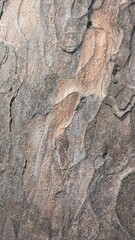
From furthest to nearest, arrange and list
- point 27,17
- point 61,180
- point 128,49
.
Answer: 1. point 27,17
2. point 61,180
3. point 128,49

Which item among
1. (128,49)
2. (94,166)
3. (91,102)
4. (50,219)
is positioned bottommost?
(50,219)

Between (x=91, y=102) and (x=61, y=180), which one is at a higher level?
(x=91, y=102)

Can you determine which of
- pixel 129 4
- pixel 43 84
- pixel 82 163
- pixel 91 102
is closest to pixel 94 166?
pixel 82 163

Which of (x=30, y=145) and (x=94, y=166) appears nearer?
(x=94, y=166)

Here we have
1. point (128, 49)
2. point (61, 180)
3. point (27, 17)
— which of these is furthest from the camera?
point (27, 17)

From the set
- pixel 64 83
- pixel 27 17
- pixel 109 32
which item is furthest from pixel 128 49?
pixel 27 17

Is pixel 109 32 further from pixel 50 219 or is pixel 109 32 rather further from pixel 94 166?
pixel 50 219
